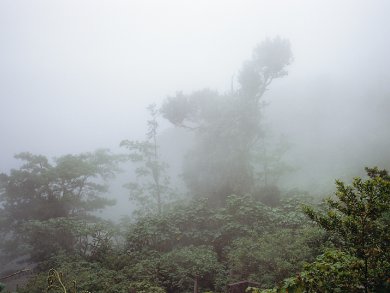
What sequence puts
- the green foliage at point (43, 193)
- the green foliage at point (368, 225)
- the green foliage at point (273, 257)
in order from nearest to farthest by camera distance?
the green foliage at point (368, 225) < the green foliage at point (273, 257) < the green foliage at point (43, 193)

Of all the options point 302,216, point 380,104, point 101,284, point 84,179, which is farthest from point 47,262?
point 380,104

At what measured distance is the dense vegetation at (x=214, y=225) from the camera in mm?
3719

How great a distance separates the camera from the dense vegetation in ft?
12.2

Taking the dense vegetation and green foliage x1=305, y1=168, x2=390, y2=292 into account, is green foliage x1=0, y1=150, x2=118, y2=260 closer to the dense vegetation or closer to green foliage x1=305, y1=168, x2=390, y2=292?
the dense vegetation

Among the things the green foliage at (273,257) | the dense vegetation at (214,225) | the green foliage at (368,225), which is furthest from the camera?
the green foliage at (273,257)

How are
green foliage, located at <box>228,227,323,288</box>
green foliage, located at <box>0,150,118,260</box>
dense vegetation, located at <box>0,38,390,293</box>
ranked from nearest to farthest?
dense vegetation, located at <box>0,38,390,293</box> < green foliage, located at <box>228,227,323,288</box> < green foliage, located at <box>0,150,118,260</box>

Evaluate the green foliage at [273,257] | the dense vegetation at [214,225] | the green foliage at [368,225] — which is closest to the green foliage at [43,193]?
the dense vegetation at [214,225]

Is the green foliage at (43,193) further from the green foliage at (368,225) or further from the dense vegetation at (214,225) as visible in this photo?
the green foliage at (368,225)

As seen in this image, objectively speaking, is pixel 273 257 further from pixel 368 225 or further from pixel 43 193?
pixel 43 193

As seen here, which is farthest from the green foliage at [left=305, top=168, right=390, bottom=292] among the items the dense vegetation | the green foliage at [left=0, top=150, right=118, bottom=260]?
the green foliage at [left=0, top=150, right=118, bottom=260]

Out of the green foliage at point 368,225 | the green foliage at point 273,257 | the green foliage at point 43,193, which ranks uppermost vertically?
the green foliage at point 43,193

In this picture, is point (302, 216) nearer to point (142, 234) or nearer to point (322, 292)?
point (142, 234)

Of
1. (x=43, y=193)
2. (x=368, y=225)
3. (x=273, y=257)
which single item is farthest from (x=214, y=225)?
(x=43, y=193)

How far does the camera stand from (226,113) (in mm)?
23188
